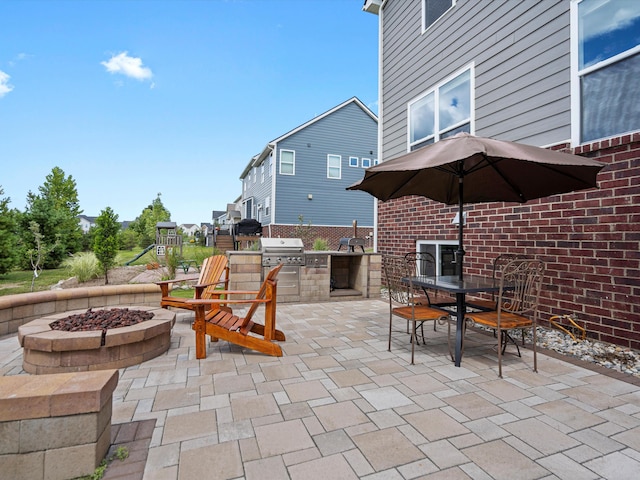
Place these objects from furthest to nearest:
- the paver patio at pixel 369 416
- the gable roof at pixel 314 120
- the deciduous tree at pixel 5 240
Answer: the gable roof at pixel 314 120
the deciduous tree at pixel 5 240
the paver patio at pixel 369 416

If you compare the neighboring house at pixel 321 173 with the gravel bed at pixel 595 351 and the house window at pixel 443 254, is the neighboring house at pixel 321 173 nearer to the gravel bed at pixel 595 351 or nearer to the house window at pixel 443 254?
the house window at pixel 443 254

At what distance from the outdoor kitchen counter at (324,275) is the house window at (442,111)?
2781 millimetres

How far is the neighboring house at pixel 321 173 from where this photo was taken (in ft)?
54.6

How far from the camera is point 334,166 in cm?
1762

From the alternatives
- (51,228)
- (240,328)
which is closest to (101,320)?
(240,328)

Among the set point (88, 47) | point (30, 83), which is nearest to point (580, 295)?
point (88, 47)

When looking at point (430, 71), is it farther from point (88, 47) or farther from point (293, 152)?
point (293, 152)

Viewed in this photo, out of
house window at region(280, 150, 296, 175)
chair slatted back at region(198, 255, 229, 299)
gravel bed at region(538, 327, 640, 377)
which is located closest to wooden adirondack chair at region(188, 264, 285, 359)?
chair slatted back at region(198, 255, 229, 299)

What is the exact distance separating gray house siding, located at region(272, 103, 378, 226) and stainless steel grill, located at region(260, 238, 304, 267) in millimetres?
10477

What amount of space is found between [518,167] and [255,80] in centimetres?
1493

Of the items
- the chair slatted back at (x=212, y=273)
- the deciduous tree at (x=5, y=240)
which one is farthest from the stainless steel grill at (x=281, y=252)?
the deciduous tree at (x=5, y=240)

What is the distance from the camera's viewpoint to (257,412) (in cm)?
219

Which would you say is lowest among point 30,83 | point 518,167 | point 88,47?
Result: point 518,167

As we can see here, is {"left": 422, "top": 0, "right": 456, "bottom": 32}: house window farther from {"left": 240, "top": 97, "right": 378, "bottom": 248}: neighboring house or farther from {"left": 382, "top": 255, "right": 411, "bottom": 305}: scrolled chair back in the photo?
{"left": 240, "top": 97, "right": 378, "bottom": 248}: neighboring house
